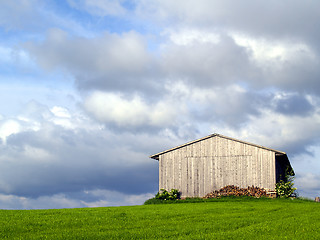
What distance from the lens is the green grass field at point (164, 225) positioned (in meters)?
16.5

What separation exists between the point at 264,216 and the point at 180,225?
19.0 feet

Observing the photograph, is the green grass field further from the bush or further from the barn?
the bush

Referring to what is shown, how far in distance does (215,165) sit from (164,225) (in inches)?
779

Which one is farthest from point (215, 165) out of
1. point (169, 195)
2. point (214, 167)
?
point (169, 195)

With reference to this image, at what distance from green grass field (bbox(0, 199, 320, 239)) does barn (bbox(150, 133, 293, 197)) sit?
1297 centimetres

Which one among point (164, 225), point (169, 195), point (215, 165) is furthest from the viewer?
point (215, 165)

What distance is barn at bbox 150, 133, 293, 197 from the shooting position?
37250 mm

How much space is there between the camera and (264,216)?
2230 centimetres

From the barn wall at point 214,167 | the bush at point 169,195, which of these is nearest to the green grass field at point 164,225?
the barn wall at point 214,167

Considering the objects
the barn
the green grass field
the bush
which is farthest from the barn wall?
the green grass field

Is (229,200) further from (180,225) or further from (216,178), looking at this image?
(180,225)

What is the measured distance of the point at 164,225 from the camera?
18969 mm

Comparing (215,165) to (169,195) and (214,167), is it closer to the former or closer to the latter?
(214,167)

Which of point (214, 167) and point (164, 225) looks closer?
point (164, 225)
